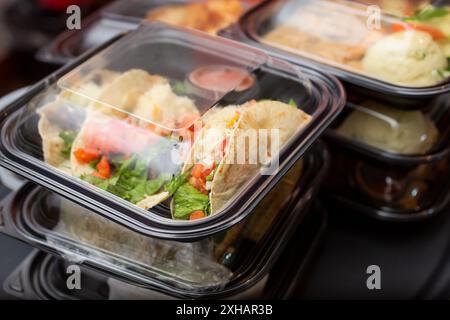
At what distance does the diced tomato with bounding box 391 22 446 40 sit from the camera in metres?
1.50

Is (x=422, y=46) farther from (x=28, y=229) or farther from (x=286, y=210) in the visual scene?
(x=28, y=229)

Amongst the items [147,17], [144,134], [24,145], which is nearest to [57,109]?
→ [24,145]

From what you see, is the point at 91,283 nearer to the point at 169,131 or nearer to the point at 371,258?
the point at 169,131

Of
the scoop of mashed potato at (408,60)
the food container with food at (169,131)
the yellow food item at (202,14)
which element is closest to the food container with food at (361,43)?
the scoop of mashed potato at (408,60)

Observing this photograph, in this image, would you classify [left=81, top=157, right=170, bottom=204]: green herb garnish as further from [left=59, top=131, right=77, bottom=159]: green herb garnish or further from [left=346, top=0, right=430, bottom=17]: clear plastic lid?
[left=346, top=0, right=430, bottom=17]: clear plastic lid

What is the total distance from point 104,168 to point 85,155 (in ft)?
0.16

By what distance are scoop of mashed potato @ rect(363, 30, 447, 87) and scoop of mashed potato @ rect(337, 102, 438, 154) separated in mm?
83

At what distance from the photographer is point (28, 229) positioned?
117cm

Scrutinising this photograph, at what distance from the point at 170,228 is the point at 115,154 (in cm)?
26

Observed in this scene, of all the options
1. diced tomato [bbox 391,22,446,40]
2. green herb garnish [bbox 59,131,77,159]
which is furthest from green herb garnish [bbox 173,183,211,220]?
diced tomato [bbox 391,22,446,40]

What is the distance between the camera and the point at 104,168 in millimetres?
1125

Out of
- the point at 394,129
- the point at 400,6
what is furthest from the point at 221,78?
the point at 400,6

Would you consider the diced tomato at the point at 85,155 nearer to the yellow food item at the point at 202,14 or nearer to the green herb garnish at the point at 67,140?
the green herb garnish at the point at 67,140

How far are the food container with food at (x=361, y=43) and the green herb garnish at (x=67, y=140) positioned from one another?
60 cm
